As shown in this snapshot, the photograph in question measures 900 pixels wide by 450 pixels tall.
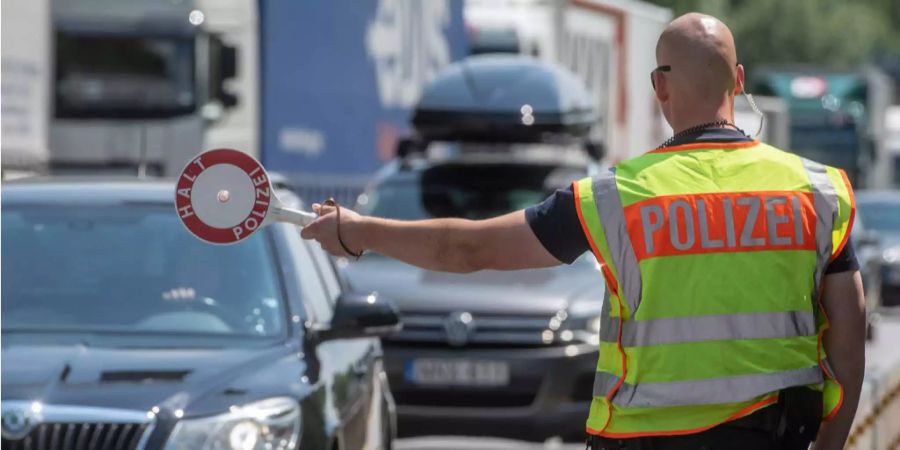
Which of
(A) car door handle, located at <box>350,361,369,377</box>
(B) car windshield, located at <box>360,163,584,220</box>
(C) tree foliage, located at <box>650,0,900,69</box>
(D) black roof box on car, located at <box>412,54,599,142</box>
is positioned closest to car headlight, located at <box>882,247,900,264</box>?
(D) black roof box on car, located at <box>412,54,599,142</box>

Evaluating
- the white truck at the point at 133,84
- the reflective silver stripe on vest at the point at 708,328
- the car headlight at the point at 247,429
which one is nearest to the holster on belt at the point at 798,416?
the reflective silver stripe on vest at the point at 708,328

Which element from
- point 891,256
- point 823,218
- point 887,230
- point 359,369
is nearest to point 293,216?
point 823,218

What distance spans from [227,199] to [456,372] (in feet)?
23.1

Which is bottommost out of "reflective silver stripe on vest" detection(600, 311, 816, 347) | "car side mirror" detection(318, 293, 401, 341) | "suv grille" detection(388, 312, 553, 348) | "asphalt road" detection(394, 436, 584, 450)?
"asphalt road" detection(394, 436, 584, 450)

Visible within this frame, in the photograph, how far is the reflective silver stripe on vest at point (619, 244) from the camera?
4461mm

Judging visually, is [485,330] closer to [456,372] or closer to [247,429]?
[456,372]

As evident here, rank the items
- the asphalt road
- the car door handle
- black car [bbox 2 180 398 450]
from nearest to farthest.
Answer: black car [bbox 2 180 398 450]
the car door handle
the asphalt road

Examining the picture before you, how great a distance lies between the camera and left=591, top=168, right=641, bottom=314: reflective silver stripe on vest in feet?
14.6

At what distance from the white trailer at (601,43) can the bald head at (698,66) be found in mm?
19814

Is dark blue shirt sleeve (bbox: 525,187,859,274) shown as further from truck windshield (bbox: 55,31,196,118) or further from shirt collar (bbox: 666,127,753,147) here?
truck windshield (bbox: 55,31,196,118)

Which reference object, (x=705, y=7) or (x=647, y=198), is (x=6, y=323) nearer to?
(x=647, y=198)

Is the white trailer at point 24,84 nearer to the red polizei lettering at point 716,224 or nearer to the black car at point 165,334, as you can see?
the black car at point 165,334

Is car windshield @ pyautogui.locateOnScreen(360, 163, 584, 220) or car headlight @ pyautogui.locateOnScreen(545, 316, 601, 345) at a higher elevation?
car windshield @ pyautogui.locateOnScreen(360, 163, 584, 220)

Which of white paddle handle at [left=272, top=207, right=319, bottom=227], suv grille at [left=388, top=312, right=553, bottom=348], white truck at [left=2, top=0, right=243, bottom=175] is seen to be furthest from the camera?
white truck at [left=2, top=0, right=243, bottom=175]
